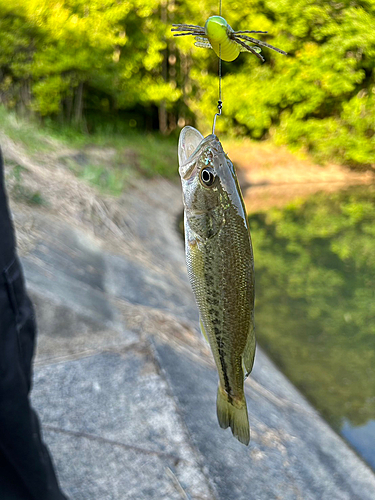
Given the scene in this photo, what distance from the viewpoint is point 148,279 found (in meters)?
6.07

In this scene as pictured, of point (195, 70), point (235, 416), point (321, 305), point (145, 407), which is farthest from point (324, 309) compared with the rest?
point (195, 70)

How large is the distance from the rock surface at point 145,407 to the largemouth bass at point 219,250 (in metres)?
1.61

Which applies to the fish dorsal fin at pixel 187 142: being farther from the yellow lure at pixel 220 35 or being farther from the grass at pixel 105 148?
the grass at pixel 105 148

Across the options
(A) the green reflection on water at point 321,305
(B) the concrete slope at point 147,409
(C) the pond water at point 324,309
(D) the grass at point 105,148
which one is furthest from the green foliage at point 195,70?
(B) the concrete slope at point 147,409

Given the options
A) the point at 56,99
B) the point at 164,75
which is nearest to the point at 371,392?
the point at 56,99

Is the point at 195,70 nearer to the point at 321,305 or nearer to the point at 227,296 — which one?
the point at 321,305

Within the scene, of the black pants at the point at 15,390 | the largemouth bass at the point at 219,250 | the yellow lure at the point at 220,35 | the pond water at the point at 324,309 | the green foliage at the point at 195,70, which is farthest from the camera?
the green foliage at the point at 195,70

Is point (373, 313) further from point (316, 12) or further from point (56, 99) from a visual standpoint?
point (316, 12)

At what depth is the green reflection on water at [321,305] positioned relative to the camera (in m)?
5.99

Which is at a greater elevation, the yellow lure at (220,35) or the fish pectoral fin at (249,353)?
the yellow lure at (220,35)

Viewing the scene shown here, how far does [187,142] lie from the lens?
152 centimetres

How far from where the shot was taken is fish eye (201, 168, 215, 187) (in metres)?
1.44

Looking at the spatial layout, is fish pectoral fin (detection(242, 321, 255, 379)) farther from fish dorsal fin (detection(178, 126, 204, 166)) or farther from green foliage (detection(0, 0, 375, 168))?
green foliage (detection(0, 0, 375, 168))

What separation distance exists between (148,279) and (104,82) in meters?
12.8
